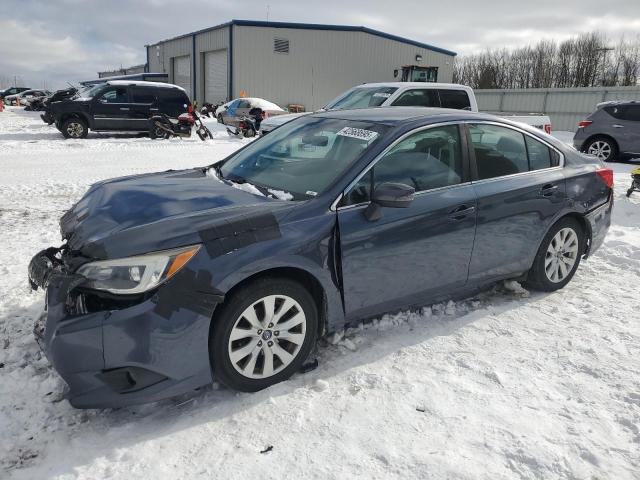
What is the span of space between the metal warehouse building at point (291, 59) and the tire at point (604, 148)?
20.3 metres

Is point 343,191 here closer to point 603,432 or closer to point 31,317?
point 603,432

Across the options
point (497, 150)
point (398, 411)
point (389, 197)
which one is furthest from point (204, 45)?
point (398, 411)

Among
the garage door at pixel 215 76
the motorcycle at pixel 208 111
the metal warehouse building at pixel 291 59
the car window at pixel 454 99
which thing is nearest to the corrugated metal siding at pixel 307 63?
the metal warehouse building at pixel 291 59

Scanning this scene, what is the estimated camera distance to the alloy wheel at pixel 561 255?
446 centimetres

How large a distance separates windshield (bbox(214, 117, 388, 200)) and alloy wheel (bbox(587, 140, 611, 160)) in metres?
12.3

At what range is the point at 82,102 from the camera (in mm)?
16141

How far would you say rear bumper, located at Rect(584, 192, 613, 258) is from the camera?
4.66m

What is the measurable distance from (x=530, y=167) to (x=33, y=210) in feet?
19.8

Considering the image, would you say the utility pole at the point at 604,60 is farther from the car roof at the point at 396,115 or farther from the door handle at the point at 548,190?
the car roof at the point at 396,115

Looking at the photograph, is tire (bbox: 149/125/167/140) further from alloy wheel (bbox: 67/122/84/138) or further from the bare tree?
the bare tree

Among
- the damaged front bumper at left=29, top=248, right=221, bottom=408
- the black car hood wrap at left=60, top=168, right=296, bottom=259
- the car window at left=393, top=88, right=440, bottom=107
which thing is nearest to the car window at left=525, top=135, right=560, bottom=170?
the black car hood wrap at left=60, top=168, right=296, bottom=259

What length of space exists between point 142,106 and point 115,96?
2.84 feet

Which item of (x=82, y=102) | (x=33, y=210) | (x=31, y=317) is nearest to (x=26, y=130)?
(x=82, y=102)

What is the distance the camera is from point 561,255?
4.55 metres
